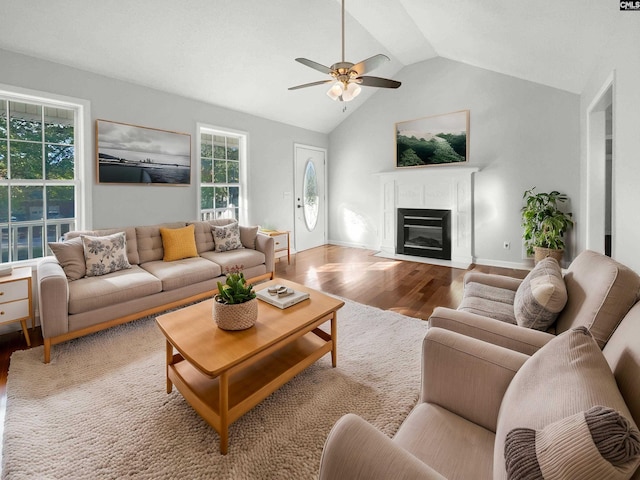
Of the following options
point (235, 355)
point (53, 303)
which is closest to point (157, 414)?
point (235, 355)

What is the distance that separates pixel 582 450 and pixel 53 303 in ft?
9.97

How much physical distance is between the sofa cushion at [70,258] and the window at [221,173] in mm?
1885

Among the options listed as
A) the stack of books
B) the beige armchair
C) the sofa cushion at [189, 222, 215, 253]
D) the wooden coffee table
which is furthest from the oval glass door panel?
the beige armchair

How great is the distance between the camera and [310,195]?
21.9 ft

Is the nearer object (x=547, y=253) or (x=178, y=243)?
(x=178, y=243)

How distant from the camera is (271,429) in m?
1.69

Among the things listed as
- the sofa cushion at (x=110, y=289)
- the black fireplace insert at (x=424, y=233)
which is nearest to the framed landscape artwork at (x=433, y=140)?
the black fireplace insert at (x=424, y=233)

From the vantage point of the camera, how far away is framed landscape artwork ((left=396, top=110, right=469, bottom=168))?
5.32m

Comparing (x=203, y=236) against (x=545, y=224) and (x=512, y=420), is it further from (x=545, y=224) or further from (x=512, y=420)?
(x=545, y=224)

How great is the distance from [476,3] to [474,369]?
11.5 feet

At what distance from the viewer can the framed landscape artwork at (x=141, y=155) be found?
3629mm

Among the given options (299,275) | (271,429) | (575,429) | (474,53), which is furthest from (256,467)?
(474,53)

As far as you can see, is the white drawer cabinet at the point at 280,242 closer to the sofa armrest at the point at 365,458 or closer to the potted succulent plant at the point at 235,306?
the potted succulent plant at the point at 235,306

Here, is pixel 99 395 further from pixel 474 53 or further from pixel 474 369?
pixel 474 53
